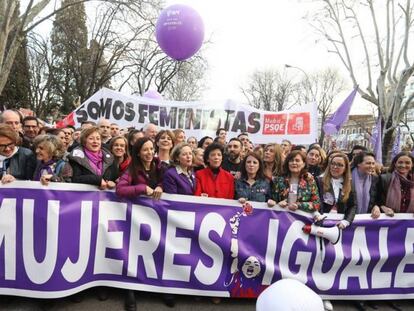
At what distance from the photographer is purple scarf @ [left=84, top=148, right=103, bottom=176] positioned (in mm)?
3707

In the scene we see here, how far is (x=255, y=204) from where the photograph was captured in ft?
12.5

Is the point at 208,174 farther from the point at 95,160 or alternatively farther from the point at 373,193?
the point at 373,193

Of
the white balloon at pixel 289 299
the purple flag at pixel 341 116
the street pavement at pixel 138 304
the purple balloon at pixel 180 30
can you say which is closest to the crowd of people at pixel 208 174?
the street pavement at pixel 138 304

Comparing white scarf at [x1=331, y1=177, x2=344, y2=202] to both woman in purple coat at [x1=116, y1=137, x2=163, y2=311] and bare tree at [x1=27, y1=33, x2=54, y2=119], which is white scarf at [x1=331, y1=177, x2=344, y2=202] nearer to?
woman in purple coat at [x1=116, y1=137, x2=163, y2=311]

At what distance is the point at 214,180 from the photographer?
3953 millimetres

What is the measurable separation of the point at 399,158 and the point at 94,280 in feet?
11.5

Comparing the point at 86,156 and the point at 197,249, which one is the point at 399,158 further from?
the point at 86,156

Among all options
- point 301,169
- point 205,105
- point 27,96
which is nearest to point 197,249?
point 301,169

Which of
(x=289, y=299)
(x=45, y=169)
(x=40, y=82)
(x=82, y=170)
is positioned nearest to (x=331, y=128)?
(x=82, y=170)

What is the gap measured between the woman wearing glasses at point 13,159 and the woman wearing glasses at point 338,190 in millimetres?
2954

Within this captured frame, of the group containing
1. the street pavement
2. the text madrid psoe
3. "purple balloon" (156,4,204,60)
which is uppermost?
"purple balloon" (156,4,204,60)

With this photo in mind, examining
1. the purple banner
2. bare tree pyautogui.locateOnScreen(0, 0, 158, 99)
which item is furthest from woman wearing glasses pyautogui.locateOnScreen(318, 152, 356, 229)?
bare tree pyautogui.locateOnScreen(0, 0, 158, 99)

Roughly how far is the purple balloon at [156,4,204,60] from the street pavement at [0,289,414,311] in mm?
5301

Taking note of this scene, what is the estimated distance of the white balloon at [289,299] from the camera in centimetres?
110
